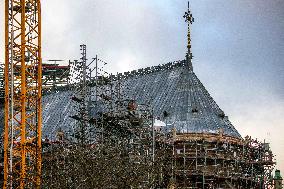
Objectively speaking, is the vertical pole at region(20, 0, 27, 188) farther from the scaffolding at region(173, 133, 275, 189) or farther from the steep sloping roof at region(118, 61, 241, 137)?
the steep sloping roof at region(118, 61, 241, 137)

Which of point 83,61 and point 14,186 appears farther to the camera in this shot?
point 83,61

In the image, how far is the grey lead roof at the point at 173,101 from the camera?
49.1 meters

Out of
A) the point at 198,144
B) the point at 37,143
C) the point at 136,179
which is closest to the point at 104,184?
the point at 136,179

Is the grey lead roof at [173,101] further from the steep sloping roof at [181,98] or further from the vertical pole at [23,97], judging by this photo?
the vertical pole at [23,97]

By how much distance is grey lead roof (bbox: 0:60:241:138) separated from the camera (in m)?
49.1

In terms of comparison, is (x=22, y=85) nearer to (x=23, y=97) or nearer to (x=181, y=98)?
(x=23, y=97)

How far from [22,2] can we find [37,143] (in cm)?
958

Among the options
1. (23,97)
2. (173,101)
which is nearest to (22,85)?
(23,97)

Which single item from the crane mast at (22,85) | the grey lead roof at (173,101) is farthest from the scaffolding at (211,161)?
the crane mast at (22,85)

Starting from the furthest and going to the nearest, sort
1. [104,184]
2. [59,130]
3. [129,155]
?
[59,130] < [129,155] < [104,184]

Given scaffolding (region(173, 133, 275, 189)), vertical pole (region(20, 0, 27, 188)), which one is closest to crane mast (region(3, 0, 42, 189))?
vertical pole (region(20, 0, 27, 188))

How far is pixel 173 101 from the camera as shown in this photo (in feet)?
171

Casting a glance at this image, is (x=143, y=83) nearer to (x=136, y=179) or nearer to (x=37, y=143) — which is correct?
(x=37, y=143)

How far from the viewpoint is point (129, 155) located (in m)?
40.9
